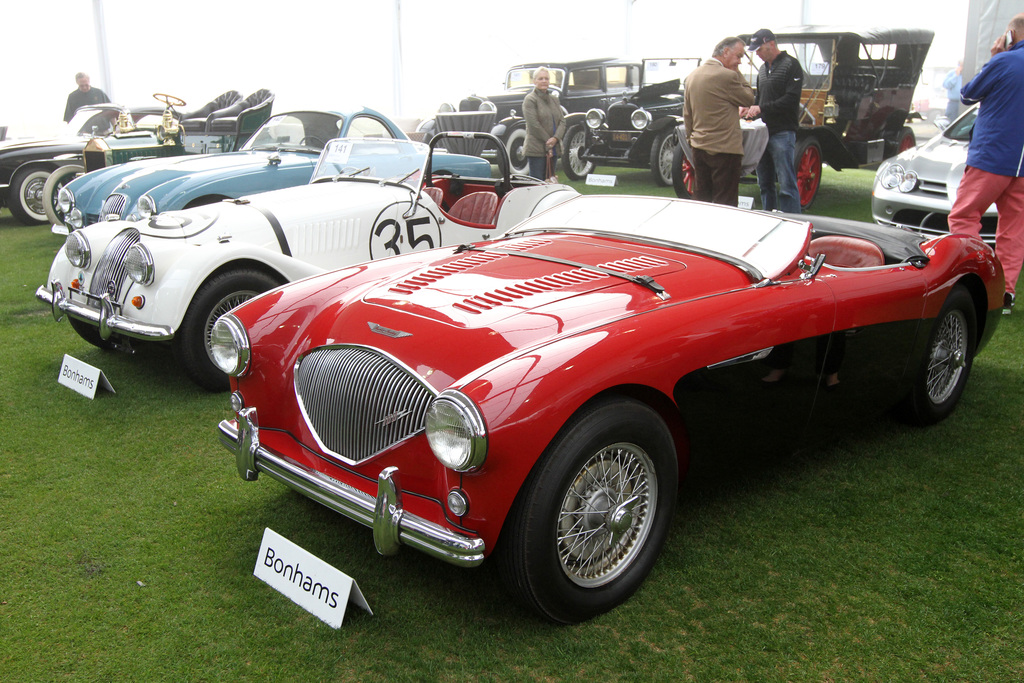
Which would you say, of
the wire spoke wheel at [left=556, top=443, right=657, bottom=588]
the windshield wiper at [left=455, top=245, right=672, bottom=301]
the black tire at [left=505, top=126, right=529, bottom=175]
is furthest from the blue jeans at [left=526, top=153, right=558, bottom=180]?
the wire spoke wheel at [left=556, top=443, right=657, bottom=588]

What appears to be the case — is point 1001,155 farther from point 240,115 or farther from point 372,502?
point 240,115

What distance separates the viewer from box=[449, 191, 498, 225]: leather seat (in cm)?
567

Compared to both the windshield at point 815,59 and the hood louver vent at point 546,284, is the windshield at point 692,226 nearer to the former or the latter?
the hood louver vent at point 546,284

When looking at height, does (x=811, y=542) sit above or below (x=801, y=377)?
below

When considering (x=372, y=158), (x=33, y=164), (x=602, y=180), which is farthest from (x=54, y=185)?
(x=602, y=180)

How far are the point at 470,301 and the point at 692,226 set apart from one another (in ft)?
3.77

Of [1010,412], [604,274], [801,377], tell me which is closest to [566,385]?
[604,274]

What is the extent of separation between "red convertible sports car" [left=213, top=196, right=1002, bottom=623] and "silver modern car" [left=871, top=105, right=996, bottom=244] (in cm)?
356

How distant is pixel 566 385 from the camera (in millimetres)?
2193

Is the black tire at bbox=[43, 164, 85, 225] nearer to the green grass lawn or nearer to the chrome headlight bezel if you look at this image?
the chrome headlight bezel

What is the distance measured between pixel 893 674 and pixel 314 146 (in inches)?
265

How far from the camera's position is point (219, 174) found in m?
6.83

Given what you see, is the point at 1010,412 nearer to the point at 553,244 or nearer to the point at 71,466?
the point at 553,244

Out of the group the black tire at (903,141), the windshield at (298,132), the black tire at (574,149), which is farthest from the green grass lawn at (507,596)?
the black tire at (574,149)
